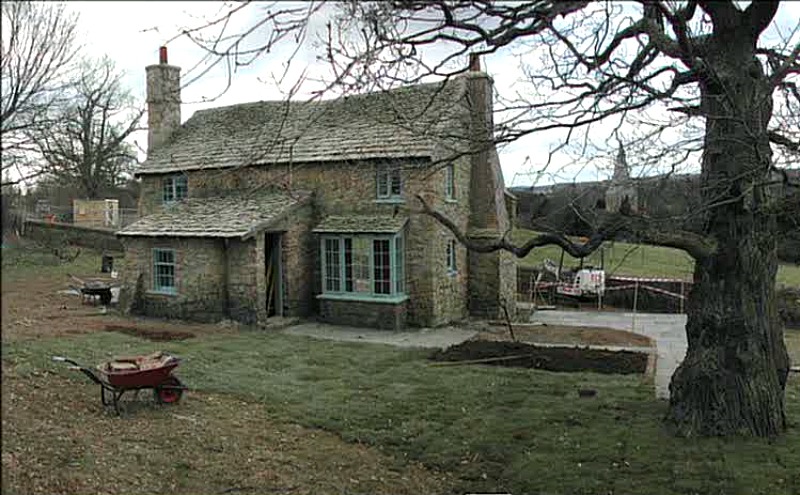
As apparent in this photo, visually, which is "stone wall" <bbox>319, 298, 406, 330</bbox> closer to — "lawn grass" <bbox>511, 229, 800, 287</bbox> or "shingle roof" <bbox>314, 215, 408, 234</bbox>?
"shingle roof" <bbox>314, 215, 408, 234</bbox>

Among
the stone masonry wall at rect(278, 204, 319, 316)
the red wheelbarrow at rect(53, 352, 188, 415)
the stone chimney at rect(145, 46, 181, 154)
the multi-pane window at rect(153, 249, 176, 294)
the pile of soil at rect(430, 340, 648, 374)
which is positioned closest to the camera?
the red wheelbarrow at rect(53, 352, 188, 415)

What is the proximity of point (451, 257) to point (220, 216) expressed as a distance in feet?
23.2

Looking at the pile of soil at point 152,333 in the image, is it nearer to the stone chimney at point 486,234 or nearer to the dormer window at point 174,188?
the dormer window at point 174,188

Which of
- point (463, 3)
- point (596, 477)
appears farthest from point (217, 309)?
point (463, 3)

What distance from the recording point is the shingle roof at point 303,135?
1877cm

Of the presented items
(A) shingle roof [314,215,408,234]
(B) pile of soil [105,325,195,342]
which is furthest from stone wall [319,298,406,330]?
(B) pile of soil [105,325,195,342]

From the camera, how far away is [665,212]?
8.39 meters

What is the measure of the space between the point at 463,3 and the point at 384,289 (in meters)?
13.6

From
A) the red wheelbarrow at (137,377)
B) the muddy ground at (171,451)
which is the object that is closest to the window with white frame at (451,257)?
the muddy ground at (171,451)

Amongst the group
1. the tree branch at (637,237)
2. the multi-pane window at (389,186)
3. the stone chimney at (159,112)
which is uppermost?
the stone chimney at (159,112)

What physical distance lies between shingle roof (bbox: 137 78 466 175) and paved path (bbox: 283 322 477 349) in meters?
4.74

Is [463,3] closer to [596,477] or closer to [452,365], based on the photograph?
[596,477]

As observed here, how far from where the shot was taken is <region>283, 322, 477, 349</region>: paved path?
55.7 ft

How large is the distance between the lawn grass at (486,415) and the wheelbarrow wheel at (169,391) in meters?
1.22
